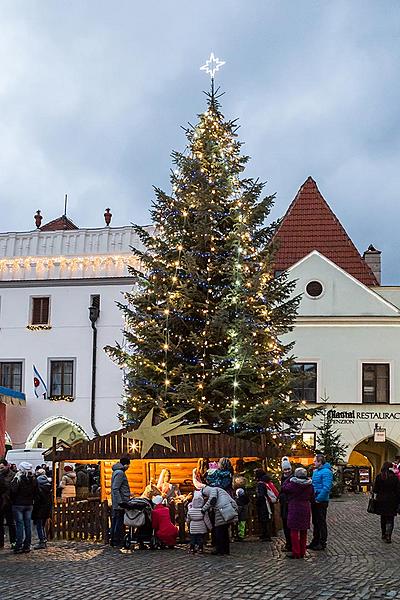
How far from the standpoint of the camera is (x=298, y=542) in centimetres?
1570

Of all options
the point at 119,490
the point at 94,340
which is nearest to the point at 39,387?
the point at 94,340

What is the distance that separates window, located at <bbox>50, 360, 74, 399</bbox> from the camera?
120 feet

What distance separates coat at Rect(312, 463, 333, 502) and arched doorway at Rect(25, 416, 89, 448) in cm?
1906

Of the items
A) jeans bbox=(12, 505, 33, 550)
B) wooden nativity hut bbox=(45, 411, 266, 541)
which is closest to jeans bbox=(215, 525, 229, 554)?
wooden nativity hut bbox=(45, 411, 266, 541)

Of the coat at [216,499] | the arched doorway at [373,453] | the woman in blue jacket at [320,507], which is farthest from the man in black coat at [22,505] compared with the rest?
the arched doorway at [373,453]

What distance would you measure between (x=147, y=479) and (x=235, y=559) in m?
6.38

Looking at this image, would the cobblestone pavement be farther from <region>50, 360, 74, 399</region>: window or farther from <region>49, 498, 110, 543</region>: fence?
<region>50, 360, 74, 399</region>: window

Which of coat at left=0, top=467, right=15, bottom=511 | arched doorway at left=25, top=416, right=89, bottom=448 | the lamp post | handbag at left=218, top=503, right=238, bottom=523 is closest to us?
handbag at left=218, top=503, right=238, bottom=523

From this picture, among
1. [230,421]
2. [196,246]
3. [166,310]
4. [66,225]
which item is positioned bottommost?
[230,421]

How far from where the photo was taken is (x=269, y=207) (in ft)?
79.4

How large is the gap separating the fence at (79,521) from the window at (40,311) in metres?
18.6

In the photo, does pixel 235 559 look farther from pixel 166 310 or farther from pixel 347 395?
pixel 347 395

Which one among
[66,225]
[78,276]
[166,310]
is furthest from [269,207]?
[66,225]

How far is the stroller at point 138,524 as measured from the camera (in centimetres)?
1733
